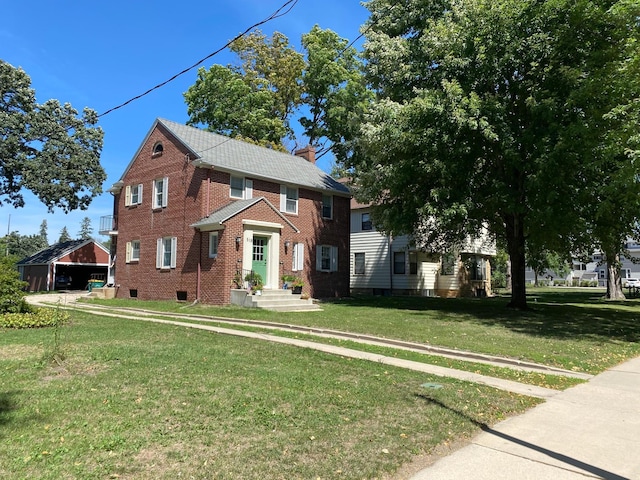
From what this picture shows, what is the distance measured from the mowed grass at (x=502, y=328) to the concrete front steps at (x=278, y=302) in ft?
2.34

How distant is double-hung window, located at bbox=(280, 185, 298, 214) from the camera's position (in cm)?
2297

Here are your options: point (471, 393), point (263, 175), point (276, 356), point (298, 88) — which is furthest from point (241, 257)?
point (298, 88)

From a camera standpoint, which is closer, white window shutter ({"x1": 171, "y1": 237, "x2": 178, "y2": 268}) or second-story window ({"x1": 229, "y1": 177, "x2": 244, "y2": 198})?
white window shutter ({"x1": 171, "y1": 237, "x2": 178, "y2": 268})

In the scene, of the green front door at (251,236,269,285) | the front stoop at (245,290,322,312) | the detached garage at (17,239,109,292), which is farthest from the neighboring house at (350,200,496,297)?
the detached garage at (17,239,109,292)

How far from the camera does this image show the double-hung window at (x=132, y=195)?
23.6 m

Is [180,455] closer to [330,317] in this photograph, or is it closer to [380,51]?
[330,317]

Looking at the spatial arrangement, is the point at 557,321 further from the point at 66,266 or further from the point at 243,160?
the point at 66,266

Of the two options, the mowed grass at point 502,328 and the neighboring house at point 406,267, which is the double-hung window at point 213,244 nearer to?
the mowed grass at point 502,328

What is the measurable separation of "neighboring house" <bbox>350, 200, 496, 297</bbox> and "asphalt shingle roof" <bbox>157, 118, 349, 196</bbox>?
22.0ft

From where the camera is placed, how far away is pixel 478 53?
17109 mm

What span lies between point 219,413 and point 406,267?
27.1 metres

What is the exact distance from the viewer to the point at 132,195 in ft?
78.9

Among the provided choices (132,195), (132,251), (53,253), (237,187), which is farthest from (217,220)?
(53,253)

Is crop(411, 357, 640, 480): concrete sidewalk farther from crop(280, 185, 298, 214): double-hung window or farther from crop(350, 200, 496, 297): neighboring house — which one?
crop(350, 200, 496, 297): neighboring house
